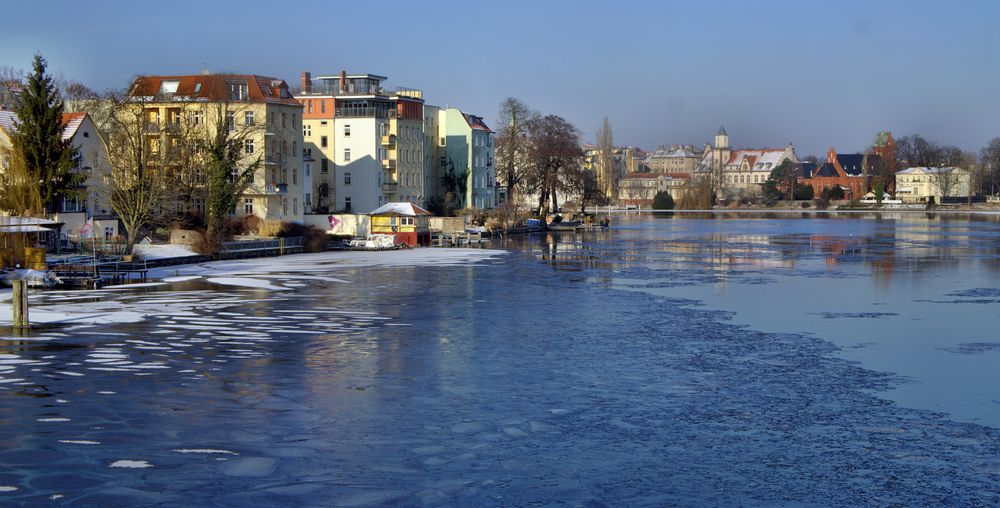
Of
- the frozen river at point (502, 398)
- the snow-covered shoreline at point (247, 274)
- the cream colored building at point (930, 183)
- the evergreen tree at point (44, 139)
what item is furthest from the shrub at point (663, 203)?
the frozen river at point (502, 398)

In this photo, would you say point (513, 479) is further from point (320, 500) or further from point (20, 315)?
point (20, 315)

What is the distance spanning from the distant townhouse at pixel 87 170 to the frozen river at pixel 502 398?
17.9 meters

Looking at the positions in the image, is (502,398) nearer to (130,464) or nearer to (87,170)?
(130,464)

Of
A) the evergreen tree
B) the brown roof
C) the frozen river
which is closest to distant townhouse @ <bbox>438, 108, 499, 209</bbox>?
the brown roof

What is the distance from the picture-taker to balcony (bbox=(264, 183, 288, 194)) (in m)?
66.9

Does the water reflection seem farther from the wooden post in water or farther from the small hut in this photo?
the wooden post in water

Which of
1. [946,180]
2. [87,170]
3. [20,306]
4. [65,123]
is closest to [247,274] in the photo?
[20,306]

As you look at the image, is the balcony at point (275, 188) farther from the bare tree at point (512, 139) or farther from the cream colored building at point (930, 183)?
the cream colored building at point (930, 183)

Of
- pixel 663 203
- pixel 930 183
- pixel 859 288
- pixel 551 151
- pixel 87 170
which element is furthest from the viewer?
pixel 663 203

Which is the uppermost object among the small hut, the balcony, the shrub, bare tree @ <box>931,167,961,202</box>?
bare tree @ <box>931,167,961,202</box>

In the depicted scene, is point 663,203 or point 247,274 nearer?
point 247,274

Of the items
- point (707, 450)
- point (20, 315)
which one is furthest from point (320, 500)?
point (20, 315)

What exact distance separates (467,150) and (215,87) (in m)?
39.0

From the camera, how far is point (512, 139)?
10362 centimetres
